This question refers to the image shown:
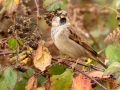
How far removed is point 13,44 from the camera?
2629 millimetres

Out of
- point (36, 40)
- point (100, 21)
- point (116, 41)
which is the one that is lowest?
point (100, 21)

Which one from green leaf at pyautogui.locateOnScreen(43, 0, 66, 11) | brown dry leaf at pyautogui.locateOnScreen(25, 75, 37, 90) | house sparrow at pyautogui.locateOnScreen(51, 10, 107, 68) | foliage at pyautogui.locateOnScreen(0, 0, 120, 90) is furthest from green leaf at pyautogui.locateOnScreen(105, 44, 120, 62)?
brown dry leaf at pyautogui.locateOnScreen(25, 75, 37, 90)

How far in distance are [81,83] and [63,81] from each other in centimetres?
14

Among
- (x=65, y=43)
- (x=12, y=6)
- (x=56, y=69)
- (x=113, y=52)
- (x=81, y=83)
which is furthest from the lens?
(x=65, y=43)

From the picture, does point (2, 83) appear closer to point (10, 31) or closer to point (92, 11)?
point (10, 31)

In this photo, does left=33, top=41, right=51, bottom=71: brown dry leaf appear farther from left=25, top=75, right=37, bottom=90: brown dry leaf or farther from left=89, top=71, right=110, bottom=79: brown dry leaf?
left=89, top=71, right=110, bottom=79: brown dry leaf

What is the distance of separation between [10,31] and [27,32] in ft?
0.34

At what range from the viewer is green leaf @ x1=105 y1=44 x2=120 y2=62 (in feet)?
8.86

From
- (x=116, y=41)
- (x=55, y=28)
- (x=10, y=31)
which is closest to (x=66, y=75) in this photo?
(x=10, y=31)

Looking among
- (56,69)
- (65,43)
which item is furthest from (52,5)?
(65,43)

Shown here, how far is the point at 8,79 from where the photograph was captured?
2168mm

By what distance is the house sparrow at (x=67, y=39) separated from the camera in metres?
3.09

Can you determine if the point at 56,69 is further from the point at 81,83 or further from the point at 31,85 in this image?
the point at 81,83

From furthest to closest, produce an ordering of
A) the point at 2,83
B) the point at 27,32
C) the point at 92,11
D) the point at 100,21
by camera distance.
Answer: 1. the point at 100,21
2. the point at 92,11
3. the point at 27,32
4. the point at 2,83
